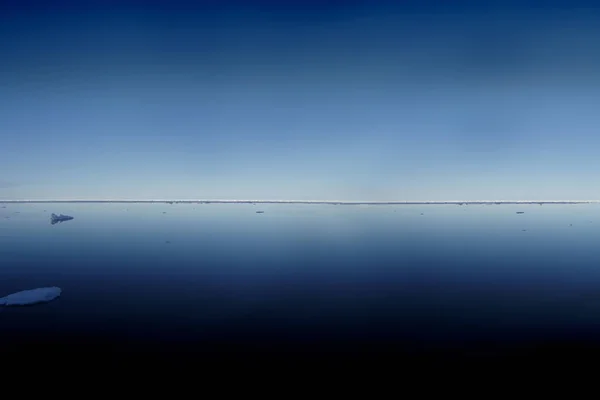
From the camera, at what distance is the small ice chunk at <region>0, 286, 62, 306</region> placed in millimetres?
12555

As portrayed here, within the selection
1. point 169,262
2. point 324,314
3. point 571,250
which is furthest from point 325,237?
point 324,314

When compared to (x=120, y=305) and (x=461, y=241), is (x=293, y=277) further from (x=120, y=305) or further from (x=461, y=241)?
(x=461, y=241)

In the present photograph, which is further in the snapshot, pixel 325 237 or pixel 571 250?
pixel 325 237

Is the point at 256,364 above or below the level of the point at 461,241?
below

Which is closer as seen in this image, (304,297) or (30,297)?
(30,297)

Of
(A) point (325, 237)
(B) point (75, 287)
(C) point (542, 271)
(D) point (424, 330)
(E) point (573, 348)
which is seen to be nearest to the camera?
(E) point (573, 348)

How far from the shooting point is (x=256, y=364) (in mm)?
8922

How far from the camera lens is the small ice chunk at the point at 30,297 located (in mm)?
12555

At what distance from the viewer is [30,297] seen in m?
13.1

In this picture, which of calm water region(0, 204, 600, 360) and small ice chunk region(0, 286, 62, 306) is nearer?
calm water region(0, 204, 600, 360)

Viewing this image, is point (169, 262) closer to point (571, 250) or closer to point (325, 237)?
point (325, 237)

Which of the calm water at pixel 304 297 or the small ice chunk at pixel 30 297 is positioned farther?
the small ice chunk at pixel 30 297

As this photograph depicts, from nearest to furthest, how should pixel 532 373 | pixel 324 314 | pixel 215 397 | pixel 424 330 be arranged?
pixel 215 397 < pixel 532 373 < pixel 424 330 < pixel 324 314

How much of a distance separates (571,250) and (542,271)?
11.0 meters
